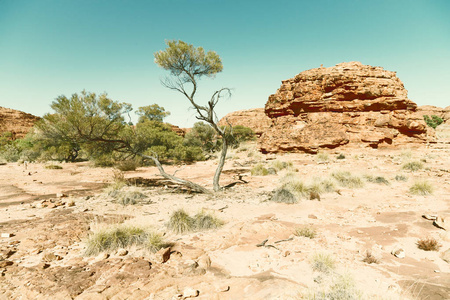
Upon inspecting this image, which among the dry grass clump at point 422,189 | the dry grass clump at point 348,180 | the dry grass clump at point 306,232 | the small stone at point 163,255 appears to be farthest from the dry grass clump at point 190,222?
the dry grass clump at point 422,189

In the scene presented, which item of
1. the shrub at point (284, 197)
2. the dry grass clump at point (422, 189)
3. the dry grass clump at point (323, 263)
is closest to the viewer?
the dry grass clump at point (323, 263)

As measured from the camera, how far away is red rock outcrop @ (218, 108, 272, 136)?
42.9 m

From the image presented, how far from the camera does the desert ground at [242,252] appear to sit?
268 cm

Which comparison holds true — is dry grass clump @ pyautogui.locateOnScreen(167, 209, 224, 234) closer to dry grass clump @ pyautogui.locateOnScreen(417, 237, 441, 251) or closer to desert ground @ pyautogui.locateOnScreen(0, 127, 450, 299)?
desert ground @ pyautogui.locateOnScreen(0, 127, 450, 299)

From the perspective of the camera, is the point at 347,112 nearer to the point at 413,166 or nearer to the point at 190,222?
the point at 413,166

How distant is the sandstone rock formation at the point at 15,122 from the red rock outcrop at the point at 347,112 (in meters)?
38.4

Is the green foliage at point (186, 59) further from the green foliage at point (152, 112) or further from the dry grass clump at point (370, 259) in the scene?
the green foliage at point (152, 112)

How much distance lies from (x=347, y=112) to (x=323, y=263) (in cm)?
1950

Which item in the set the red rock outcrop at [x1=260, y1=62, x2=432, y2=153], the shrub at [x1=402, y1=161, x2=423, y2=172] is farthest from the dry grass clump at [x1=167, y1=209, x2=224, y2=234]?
the red rock outcrop at [x1=260, y1=62, x2=432, y2=153]

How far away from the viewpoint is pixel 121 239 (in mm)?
3922

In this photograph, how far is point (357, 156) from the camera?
15.4 m

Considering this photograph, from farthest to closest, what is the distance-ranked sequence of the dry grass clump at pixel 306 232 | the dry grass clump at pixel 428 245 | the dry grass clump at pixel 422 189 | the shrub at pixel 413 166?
the shrub at pixel 413 166 → the dry grass clump at pixel 422 189 → the dry grass clump at pixel 306 232 → the dry grass clump at pixel 428 245

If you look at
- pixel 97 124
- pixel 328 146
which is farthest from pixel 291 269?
pixel 328 146

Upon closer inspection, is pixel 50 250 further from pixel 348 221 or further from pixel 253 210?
pixel 348 221
